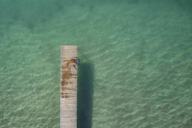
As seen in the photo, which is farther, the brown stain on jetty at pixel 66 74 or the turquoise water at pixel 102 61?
the turquoise water at pixel 102 61

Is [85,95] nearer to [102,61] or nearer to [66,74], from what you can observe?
[66,74]

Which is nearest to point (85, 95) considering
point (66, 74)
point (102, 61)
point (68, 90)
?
point (68, 90)

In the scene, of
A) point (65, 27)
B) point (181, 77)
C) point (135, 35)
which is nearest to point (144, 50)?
point (135, 35)

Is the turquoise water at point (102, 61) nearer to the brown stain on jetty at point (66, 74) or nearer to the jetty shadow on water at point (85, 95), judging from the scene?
the jetty shadow on water at point (85, 95)

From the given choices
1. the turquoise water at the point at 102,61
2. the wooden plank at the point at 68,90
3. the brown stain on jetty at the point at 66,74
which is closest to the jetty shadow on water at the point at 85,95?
the turquoise water at the point at 102,61

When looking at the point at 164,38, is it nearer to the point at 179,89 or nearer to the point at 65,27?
the point at 179,89

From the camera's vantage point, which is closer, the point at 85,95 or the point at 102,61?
the point at 85,95
